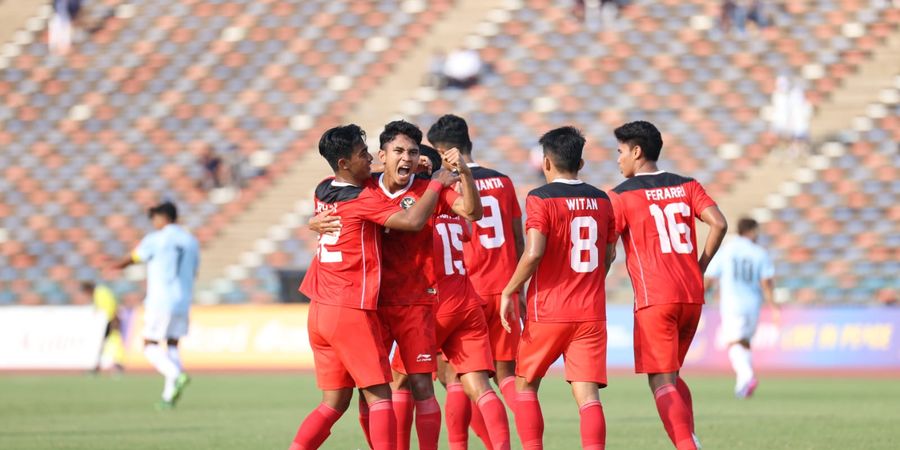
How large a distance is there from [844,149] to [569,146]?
72.3 feet

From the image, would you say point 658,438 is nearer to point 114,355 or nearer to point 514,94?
point 114,355

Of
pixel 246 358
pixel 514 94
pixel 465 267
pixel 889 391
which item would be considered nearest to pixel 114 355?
pixel 246 358

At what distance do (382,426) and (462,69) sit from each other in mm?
24920

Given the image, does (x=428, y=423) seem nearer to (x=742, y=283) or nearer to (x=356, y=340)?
(x=356, y=340)

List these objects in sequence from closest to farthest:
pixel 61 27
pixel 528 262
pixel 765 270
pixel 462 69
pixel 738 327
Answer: pixel 528 262, pixel 738 327, pixel 765 270, pixel 462 69, pixel 61 27

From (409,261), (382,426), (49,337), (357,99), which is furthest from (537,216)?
(357,99)

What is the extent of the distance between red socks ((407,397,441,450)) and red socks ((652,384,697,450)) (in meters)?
1.47

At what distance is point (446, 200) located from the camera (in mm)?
8953

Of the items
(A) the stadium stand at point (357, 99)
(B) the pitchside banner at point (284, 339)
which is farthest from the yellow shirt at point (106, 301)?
(A) the stadium stand at point (357, 99)

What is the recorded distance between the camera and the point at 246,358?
25.6 m

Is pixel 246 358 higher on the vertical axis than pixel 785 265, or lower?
lower

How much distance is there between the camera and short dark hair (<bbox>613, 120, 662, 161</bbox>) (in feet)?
32.3

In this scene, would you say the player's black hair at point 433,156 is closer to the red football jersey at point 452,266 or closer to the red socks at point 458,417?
the red football jersey at point 452,266

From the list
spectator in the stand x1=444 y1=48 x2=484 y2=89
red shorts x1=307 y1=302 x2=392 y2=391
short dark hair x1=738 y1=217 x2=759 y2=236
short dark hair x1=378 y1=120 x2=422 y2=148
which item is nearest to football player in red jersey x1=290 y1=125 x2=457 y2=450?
red shorts x1=307 y1=302 x2=392 y2=391
